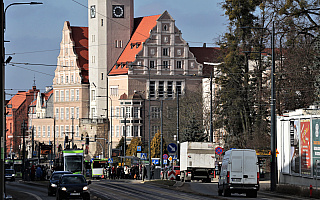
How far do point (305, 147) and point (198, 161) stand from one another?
16.0 meters

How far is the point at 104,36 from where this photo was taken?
122875 mm

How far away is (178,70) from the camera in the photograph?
391 feet

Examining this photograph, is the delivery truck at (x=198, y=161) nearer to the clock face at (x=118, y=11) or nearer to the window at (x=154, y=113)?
the window at (x=154, y=113)

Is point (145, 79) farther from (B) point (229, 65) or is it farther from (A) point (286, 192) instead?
(A) point (286, 192)

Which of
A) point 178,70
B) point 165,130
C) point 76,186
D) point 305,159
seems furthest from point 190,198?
point 178,70

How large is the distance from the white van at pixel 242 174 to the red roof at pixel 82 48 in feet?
316

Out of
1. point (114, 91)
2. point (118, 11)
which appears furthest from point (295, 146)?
point (118, 11)

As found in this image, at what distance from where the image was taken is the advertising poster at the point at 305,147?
1570 inches

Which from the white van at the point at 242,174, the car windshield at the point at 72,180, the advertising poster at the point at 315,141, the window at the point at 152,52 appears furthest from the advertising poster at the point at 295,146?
the window at the point at 152,52

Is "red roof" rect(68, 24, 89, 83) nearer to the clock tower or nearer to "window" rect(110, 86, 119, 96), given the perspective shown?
the clock tower

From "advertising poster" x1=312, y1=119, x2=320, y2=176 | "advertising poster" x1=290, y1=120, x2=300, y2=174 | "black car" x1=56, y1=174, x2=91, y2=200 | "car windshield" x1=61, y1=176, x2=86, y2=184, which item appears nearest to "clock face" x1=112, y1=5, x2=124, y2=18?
"advertising poster" x1=290, y1=120, x2=300, y2=174

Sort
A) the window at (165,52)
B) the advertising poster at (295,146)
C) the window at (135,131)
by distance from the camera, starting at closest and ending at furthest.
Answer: the advertising poster at (295,146) → the window at (165,52) → the window at (135,131)

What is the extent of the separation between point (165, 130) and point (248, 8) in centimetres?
5000

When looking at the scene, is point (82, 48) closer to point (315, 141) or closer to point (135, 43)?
point (135, 43)
